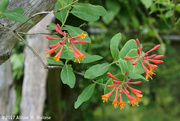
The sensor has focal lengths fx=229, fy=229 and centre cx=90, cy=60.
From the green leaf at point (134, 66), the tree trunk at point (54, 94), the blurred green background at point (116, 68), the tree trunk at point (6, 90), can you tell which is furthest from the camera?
the tree trunk at point (54, 94)

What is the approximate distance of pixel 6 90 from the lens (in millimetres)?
1268

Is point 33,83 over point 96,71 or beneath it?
beneath

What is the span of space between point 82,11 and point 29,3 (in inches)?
5.4

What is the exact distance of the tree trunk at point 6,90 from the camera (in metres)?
1.24

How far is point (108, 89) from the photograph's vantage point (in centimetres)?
47

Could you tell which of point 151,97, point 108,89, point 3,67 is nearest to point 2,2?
point 108,89

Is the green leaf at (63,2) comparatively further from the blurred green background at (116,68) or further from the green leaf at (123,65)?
the blurred green background at (116,68)

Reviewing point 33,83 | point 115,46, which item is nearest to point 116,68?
point 33,83

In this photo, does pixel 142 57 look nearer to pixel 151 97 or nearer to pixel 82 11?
pixel 82 11

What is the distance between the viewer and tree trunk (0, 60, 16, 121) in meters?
1.24

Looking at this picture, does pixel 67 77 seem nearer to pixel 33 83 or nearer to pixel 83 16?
pixel 83 16

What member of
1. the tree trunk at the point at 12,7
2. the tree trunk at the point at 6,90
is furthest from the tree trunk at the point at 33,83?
the tree trunk at the point at 12,7

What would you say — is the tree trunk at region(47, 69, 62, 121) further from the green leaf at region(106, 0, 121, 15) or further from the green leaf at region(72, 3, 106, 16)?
the green leaf at region(72, 3, 106, 16)

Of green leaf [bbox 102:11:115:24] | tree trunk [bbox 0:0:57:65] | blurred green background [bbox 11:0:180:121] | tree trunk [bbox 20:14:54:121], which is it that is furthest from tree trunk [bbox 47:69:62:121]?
tree trunk [bbox 0:0:57:65]
